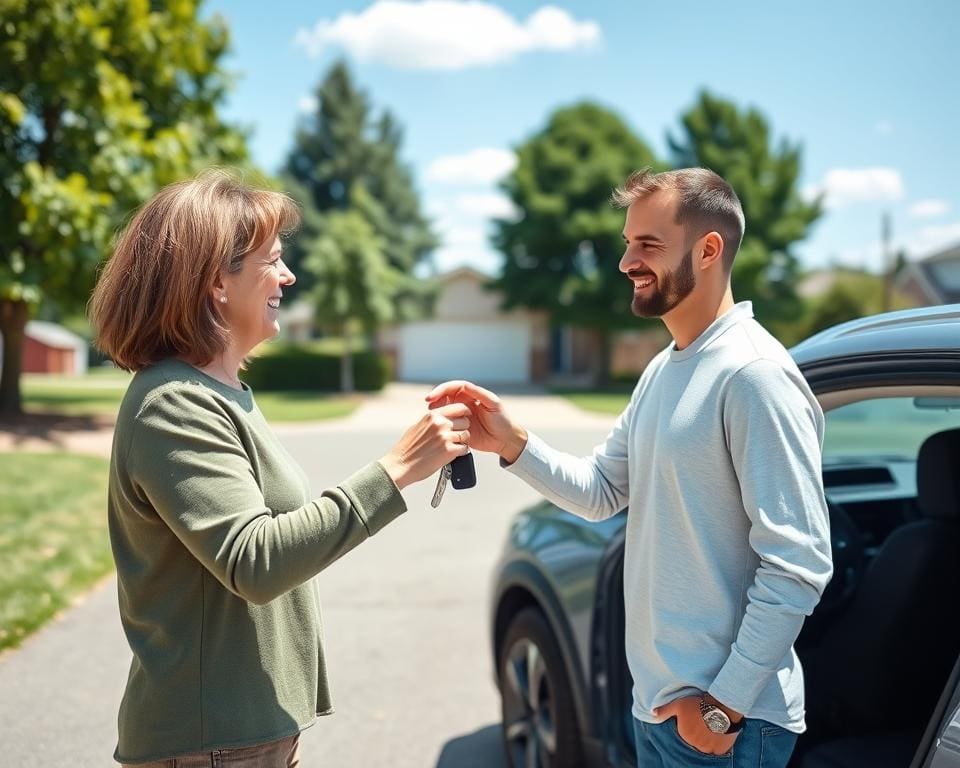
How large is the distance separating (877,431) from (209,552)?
3553mm

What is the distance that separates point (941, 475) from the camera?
2.70m

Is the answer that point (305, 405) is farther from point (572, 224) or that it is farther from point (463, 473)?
point (463, 473)

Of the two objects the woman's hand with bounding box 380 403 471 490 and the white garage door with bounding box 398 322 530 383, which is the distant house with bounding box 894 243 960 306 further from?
the woman's hand with bounding box 380 403 471 490

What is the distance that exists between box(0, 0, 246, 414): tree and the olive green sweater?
556 inches

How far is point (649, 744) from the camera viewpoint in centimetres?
204

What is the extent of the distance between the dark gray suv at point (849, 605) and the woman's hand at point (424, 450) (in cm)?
96

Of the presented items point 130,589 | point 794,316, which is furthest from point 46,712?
point 794,316

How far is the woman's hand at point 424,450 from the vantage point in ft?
6.02

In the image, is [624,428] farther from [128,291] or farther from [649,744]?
[128,291]

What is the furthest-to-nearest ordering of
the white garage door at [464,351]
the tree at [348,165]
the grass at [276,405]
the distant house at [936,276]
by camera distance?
1. the tree at [348,165]
2. the distant house at [936,276]
3. the white garage door at [464,351]
4. the grass at [276,405]

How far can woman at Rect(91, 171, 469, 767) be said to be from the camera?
169 cm

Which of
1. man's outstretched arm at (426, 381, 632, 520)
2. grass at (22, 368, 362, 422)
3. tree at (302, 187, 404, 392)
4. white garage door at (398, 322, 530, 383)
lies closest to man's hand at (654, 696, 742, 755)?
man's outstretched arm at (426, 381, 632, 520)

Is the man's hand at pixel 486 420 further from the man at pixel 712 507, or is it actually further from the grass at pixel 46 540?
the grass at pixel 46 540

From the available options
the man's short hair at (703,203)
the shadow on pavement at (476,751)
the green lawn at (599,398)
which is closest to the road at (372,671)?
the shadow on pavement at (476,751)
